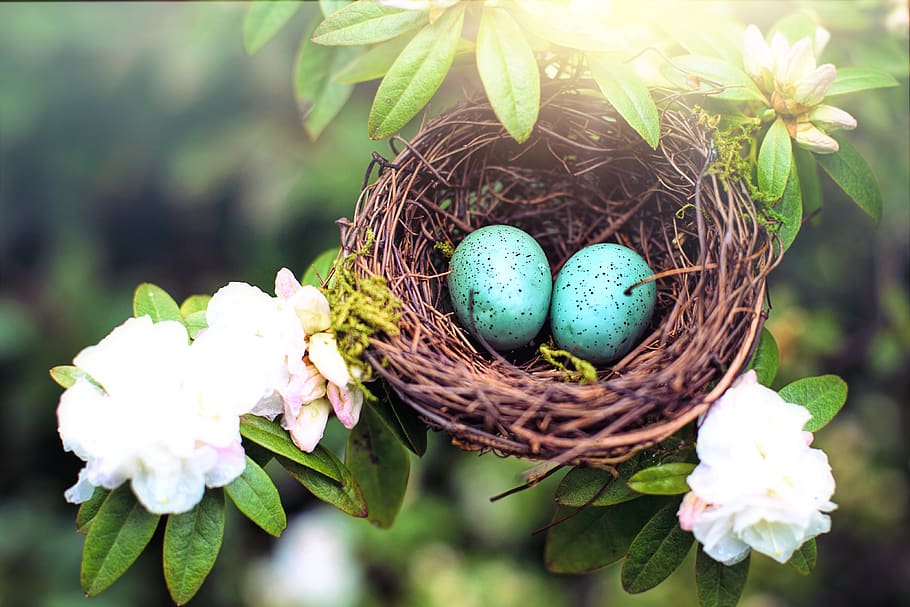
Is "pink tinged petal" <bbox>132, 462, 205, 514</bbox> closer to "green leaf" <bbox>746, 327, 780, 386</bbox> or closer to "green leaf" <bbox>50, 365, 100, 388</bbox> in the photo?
"green leaf" <bbox>50, 365, 100, 388</bbox>

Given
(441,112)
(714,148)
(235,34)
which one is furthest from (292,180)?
(714,148)

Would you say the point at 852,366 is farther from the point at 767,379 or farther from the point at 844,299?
the point at 767,379

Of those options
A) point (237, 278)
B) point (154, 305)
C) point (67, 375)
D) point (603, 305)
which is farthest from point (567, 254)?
point (237, 278)

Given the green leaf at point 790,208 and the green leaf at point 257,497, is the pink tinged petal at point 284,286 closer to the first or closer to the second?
the green leaf at point 257,497

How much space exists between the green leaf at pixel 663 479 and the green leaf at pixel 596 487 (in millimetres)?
54

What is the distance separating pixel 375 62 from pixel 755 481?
83 cm

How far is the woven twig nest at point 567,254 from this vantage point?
954mm

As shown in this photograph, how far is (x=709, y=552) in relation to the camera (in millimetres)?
940

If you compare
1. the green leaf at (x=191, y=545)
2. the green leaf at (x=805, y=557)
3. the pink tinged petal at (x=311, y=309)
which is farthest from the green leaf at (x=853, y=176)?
the green leaf at (x=191, y=545)

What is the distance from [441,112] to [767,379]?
624 millimetres

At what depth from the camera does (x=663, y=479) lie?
37.9 inches

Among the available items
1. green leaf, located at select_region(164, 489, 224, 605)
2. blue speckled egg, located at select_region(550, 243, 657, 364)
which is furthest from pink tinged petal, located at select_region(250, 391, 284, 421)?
blue speckled egg, located at select_region(550, 243, 657, 364)

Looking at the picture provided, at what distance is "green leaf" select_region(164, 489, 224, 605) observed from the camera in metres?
0.94

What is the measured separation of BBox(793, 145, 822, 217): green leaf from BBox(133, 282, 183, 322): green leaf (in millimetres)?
943
